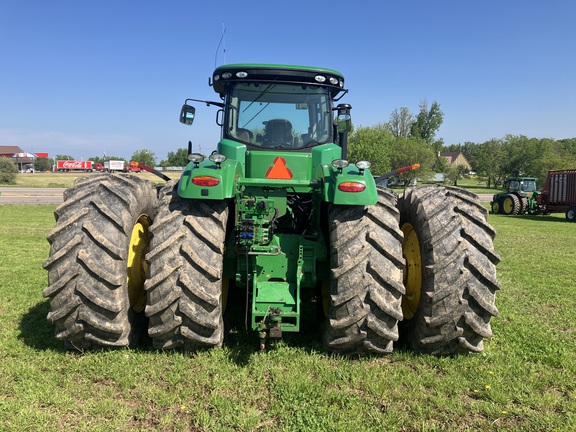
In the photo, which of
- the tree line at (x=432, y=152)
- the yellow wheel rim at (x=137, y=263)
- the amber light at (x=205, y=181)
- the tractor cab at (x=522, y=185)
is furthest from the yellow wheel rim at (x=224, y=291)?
the tree line at (x=432, y=152)

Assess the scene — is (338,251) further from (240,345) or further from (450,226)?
(240,345)

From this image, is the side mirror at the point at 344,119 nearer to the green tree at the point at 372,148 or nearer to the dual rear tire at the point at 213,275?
the dual rear tire at the point at 213,275

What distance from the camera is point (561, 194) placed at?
77.3 ft

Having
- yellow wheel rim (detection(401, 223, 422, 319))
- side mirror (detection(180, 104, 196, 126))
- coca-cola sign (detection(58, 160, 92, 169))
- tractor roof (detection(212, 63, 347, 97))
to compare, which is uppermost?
coca-cola sign (detection(58, 160, 92, 169))

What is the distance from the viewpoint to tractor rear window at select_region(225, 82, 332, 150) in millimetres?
5223

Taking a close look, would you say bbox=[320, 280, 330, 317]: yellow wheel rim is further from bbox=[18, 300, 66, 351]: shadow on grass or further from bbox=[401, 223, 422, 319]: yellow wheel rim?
bbox=[18, 300, 66, 351]: shadow on grass

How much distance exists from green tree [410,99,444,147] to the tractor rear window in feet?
249

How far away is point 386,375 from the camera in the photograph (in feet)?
11.8

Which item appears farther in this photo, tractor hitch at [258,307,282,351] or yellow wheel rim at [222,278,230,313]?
yellow wheel rim at [222,278,230,313]

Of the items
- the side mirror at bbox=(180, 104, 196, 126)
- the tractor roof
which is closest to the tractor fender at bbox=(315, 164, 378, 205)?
the tractor roof

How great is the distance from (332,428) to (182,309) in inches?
60.8

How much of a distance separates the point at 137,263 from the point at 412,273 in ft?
9.54

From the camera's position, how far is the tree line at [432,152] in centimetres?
5822

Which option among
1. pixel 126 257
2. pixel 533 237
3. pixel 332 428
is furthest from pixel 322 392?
pixel 533 237
